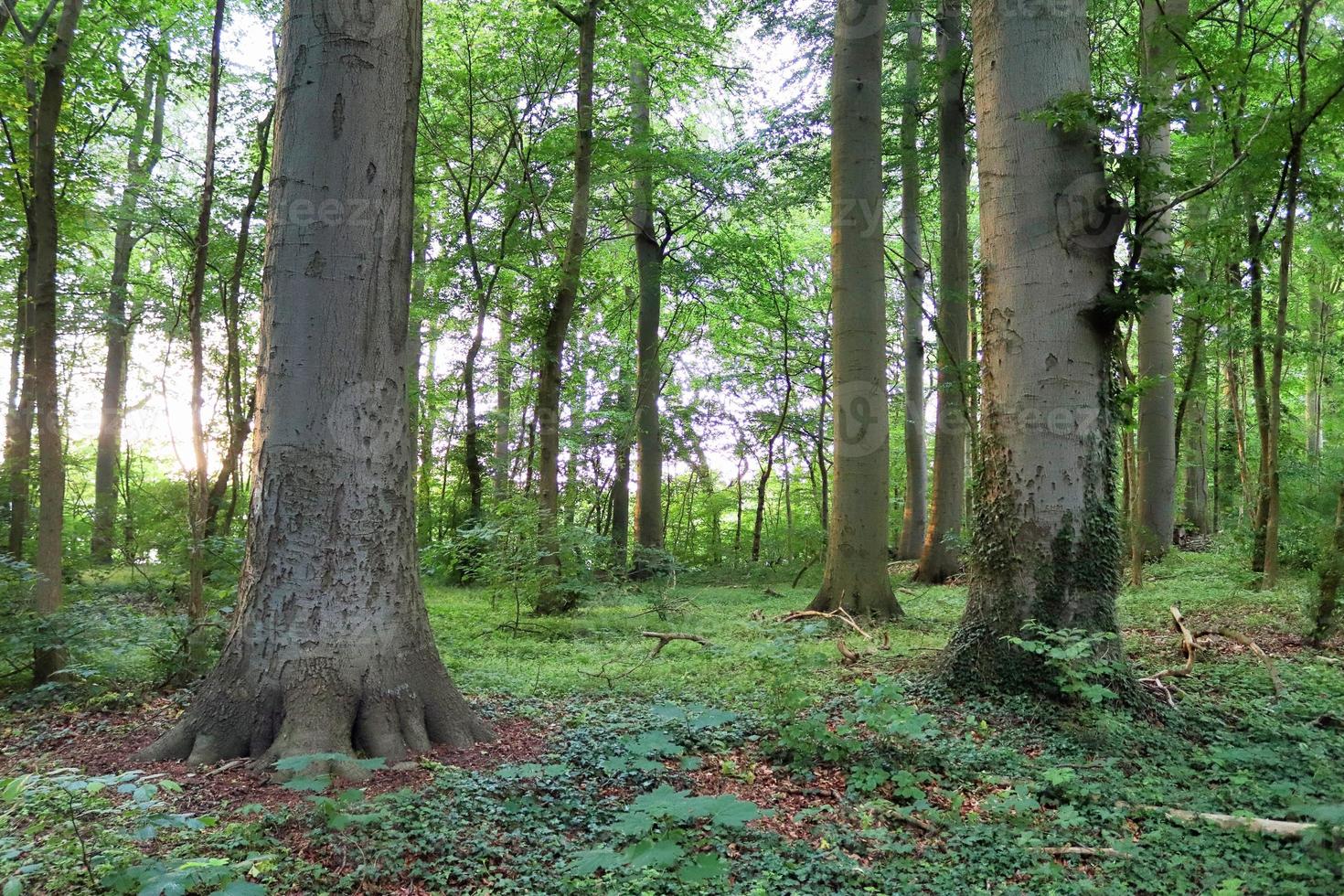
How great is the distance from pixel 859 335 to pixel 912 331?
252 inches

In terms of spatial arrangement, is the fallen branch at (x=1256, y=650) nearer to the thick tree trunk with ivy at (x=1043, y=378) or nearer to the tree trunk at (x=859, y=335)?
the thick tree trunk with ivy at (x=1043, y=378)

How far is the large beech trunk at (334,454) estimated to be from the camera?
337 centimetres

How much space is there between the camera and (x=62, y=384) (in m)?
15.3

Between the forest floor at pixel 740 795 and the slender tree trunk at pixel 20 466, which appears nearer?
the forest floor at pixel 740 795

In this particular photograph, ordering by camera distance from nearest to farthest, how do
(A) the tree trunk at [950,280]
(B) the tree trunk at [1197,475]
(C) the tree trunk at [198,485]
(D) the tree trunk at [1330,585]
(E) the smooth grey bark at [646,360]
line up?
(D) the tree trunk at [1330,585] < (C) the tree trunk at [198,485] < (A) the tree trunk at [950,280] < (E) the smooth grey bark at [646,360] < (B) the tree trunk at [1197,475]

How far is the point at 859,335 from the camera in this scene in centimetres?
736

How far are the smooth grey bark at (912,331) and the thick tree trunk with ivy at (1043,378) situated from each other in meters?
7.70

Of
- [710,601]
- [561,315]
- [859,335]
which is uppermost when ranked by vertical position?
[561,315]

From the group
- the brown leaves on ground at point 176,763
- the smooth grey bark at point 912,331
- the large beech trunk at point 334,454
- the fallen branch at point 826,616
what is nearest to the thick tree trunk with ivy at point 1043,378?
the fallen branch at point 826,616

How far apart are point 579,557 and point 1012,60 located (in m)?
5.98

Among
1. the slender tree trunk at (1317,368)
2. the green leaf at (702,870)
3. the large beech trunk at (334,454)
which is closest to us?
the green leaf at (702,870)

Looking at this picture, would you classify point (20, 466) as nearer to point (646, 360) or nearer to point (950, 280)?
point (646, 360)

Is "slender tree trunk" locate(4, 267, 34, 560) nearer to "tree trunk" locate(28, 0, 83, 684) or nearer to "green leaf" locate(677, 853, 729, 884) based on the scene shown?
"tree trunk" locate(28, 0, 83, 684)

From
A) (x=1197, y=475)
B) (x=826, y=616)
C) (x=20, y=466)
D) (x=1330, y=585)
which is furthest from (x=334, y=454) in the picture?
(x=1197, y=475)
